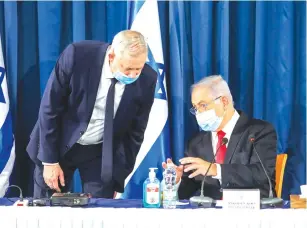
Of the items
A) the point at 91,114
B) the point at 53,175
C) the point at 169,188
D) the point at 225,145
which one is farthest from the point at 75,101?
the point at 225,145

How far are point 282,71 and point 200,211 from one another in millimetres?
1709

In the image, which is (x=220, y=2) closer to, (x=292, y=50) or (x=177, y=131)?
(x=292, y=50)

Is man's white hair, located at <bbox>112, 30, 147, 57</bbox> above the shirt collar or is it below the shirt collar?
above

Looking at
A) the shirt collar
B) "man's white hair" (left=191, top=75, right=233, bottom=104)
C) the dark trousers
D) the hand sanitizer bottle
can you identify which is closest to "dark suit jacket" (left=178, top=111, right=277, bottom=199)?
"man's white hair" (left=191, top=75, right=233, bottom=104)

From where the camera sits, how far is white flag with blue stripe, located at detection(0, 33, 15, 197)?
11.3ft

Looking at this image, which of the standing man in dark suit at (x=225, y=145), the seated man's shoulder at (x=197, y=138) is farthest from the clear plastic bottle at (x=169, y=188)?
the seated man's shoulder at (x=197, y=138)

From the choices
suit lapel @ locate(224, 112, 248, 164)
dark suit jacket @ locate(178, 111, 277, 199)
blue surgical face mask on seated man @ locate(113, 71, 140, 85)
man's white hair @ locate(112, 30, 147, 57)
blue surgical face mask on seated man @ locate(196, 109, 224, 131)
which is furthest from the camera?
blue surgical face mask on seated man @ locate(196, 109, 224, 131)

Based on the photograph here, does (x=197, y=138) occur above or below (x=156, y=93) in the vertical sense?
below

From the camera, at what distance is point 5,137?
11.3ft

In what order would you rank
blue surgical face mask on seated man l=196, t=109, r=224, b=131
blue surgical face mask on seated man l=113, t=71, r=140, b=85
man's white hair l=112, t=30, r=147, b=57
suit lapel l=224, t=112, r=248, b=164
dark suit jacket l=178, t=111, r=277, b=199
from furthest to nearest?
blue surgical face mask on seated man l=196, t=109, r=224, b=131, suit lapel l=224, t=112, r=248, b=164, dark suit jacket l=178, t=111, r=277, b=199, blue surgical face mask on seated man l=113, t=71, r=140, b=85, man's white hair l=112, t=30, r=147, b=57

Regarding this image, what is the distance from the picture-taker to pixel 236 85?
3613 mm

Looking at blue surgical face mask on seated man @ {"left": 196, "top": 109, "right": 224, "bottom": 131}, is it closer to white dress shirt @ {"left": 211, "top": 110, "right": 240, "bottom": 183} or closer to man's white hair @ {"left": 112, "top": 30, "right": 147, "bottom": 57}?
white dress shirt @ {"left": 211, "top": 110, "right": 240, "bottom": 183}

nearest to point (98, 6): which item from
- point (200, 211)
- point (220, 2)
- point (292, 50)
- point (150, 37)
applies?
point (150, 37)

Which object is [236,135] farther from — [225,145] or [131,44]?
[131,44]
